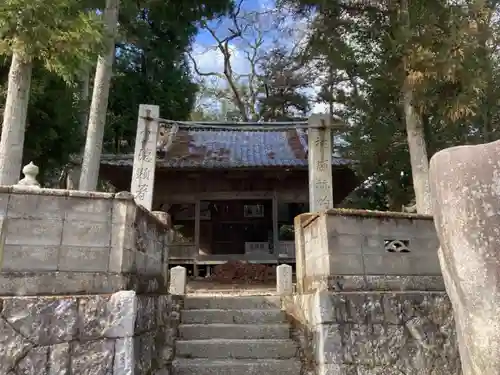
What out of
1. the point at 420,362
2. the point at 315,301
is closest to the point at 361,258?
the point at 315,301

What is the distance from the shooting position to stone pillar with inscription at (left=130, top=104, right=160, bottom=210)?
860cm

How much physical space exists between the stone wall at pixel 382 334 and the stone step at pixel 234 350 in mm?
571

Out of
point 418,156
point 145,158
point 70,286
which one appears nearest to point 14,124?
point 70,286

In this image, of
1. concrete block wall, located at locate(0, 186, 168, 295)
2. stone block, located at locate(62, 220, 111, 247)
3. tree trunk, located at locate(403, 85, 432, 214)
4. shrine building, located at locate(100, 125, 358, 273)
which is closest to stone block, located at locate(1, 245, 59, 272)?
concrete block wall, located at locate(0, 186, 168, 295)

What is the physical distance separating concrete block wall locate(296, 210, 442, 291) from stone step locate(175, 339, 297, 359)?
0.89m

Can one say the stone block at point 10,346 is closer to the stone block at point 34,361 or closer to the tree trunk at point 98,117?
the stone block at point 34,361

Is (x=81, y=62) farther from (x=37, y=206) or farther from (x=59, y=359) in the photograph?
(x=59, y=359)

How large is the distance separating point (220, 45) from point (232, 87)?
7.57ft

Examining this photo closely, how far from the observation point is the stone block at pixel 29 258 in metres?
3.98

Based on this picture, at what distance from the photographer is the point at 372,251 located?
508 cm

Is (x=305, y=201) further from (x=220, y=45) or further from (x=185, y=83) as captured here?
(x=220, y=45)

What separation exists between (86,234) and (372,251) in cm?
322

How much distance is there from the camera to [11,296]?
385cm

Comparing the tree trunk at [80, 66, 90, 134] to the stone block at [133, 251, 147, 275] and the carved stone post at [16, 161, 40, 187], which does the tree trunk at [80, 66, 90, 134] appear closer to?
the carved stone post at [16, 161, 40, 187]
